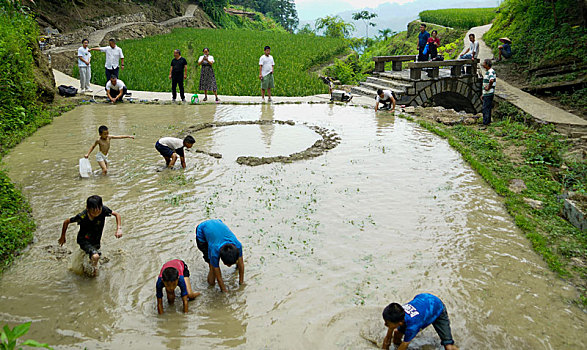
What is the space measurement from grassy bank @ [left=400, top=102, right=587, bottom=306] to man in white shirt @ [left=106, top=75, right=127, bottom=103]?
981 centimetres

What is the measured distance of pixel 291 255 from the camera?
20.2ft

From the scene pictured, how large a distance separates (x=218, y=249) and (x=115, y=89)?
11980mm

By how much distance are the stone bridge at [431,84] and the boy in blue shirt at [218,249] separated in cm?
1273

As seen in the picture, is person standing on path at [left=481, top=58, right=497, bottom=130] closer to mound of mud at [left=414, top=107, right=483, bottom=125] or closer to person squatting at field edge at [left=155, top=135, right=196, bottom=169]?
mound of mud at [left=414, top=107, right=483, bottom=125]

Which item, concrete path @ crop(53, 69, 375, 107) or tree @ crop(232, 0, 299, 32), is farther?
tree @ crop(232, 0, 299, 32)

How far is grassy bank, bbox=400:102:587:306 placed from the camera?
626 cm

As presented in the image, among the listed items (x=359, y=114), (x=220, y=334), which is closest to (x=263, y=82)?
(x=359, y=114)

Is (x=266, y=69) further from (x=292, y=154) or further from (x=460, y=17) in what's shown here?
(x=460, y=17)

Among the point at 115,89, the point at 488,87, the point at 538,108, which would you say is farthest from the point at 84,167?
the point at 538,108

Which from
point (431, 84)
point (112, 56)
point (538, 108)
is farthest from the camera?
point (431, 84)

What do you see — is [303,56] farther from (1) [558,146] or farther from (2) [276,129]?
(1) [558,146]

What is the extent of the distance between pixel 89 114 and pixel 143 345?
11.1 m

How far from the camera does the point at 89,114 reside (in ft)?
45.4

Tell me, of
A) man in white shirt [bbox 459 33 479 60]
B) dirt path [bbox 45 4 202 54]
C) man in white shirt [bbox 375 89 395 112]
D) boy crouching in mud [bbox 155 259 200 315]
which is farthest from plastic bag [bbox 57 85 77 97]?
man in white shirt [bbox 459 33 479 60]
